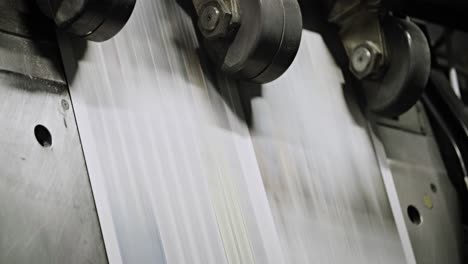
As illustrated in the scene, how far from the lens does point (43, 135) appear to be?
694mm

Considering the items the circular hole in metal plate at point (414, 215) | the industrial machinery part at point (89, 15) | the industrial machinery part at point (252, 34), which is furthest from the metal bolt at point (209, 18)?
the circular hole in metal plate at point (414, 215)

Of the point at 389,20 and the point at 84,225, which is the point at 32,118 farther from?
the point at 389,20

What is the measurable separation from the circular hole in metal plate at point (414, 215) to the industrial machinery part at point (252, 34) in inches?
12.7

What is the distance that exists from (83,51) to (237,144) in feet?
0.68

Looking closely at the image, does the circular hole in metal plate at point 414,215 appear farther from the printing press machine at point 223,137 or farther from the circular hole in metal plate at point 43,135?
the circular hole in metal plate at point 43,135

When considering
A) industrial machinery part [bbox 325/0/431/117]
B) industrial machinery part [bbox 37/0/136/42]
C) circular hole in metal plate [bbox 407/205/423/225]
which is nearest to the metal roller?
industrial machinery part [bbox 325/0/431/117]

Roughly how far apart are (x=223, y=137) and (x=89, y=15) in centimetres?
23

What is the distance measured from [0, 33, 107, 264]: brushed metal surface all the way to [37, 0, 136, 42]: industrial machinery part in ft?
0.14

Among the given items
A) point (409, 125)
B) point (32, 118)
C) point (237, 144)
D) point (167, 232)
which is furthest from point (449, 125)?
point (32, 118)

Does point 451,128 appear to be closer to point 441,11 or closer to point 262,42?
point 441,11

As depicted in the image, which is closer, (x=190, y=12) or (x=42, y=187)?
(x=42, y=187)

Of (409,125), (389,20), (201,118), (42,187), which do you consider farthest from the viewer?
(409,125)

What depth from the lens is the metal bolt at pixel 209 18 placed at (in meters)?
0.83

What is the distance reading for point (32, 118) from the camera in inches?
27.0
